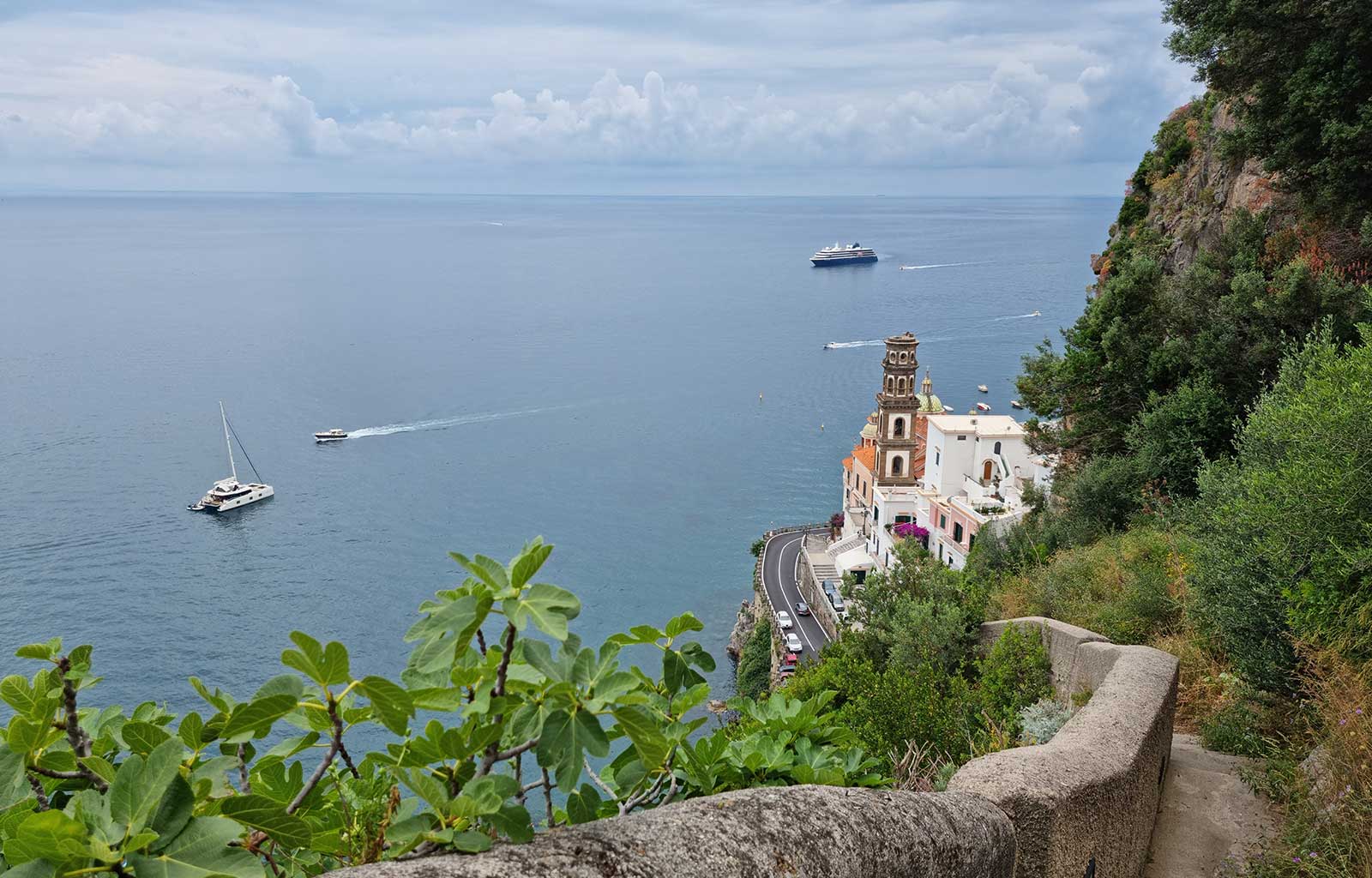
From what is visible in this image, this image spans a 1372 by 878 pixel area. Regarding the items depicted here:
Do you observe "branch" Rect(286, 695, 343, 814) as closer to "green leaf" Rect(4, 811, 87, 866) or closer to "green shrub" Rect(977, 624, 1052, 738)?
"green leaf" Rect(4, 811, 87, 866)

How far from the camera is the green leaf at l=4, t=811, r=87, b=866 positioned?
4.66ft

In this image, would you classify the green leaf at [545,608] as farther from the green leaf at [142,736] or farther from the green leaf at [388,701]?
the green leaf at [142,736]

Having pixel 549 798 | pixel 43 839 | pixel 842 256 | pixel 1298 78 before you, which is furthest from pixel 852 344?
pixel 43 839

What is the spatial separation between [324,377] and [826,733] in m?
81.5

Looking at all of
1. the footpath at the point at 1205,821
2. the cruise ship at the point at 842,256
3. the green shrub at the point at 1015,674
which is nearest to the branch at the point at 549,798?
the footpath at the point at 1205,821

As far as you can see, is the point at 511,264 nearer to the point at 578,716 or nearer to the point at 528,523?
the point at 528,523

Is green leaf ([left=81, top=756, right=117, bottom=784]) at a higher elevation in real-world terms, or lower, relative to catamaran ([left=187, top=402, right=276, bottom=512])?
higher

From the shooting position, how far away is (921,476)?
155 ft

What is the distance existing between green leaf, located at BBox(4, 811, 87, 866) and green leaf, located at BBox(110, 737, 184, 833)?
0.25ft

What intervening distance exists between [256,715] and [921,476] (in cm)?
4710

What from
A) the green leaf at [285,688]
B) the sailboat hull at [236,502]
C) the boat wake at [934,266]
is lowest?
the sailboat hull at [236,502]

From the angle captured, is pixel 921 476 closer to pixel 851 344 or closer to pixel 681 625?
pixel 851 344

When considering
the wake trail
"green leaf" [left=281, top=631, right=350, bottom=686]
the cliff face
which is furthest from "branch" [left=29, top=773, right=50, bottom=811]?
the wake trail

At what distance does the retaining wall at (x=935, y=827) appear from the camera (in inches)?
76.9
